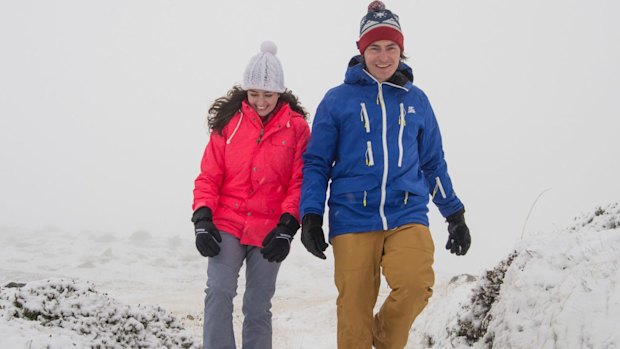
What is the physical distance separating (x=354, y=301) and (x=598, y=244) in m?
1.96

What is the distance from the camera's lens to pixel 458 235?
15.8 feet

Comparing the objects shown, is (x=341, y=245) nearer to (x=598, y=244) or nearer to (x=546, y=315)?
(x=546, y=315)

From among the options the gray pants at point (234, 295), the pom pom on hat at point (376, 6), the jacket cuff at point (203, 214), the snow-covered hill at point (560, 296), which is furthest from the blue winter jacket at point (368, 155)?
the snow-covered hill at point (560, 296)

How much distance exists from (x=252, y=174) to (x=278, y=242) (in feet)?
2.28

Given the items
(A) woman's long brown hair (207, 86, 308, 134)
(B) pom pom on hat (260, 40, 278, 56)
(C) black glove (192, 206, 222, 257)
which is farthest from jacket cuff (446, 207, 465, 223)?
(B) pom pom on hat (260, 40, 278, 56)

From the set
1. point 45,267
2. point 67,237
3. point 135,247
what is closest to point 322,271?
point 135,247

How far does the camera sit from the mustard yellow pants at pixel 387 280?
13.7 feet

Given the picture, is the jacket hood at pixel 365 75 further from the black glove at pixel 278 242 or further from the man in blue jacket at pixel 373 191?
the black glove at pixel 278 242

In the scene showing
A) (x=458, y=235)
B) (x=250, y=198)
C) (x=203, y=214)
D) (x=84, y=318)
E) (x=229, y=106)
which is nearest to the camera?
(x=203, y=214)

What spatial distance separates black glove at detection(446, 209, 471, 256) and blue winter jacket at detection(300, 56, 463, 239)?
0.38 metres

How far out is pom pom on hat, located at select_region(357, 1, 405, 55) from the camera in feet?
15.2

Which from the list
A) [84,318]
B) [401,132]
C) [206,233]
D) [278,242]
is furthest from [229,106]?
[84,318]

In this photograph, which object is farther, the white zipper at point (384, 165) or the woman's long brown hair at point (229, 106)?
the woman's long brown hair at point (229, 106)

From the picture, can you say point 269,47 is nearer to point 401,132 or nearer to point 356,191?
point 401,132
